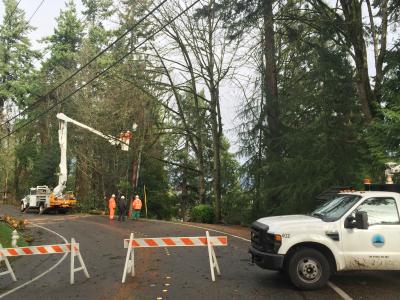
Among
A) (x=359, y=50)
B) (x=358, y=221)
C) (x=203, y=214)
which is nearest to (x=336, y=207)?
(x=358, y=221)

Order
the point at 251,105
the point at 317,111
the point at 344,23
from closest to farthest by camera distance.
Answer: the point at 344,23, the point at 317,111, the point at 251,105

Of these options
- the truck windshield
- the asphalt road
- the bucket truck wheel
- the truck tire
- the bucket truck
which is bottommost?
the asphalt road

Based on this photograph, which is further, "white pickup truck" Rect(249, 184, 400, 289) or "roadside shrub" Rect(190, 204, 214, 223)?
"roadside shrub" Rect(190, 204, 214, 223)

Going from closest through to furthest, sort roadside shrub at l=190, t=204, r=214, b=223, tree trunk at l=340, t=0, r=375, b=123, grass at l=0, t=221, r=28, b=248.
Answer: grass at l=0, t=221, r=28, b=248
tree trunk at l=340, t=0, r=375, b=123
roadside shrub at l=190, t=204, r=214, b=223

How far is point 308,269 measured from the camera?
9.62 metres

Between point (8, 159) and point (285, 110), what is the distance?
54.0 m

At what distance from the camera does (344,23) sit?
22.0m

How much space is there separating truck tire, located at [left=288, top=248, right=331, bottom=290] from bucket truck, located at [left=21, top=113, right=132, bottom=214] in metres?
28.4

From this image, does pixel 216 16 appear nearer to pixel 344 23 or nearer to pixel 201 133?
pixel 344 23

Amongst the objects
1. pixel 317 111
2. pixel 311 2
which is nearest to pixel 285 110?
pixel 317 111

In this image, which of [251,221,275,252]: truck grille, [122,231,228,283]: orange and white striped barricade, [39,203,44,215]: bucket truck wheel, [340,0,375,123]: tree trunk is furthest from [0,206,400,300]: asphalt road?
[39,203,44,215]: bucket truck wheel

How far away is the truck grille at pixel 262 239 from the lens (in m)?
9.78

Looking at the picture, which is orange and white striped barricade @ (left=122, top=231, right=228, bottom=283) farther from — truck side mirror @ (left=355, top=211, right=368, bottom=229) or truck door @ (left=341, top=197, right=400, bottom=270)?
truck side mirror @ (left=355, top=211, right=368, bottom=229)

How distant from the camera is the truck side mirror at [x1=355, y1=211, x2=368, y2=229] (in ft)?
31.1
